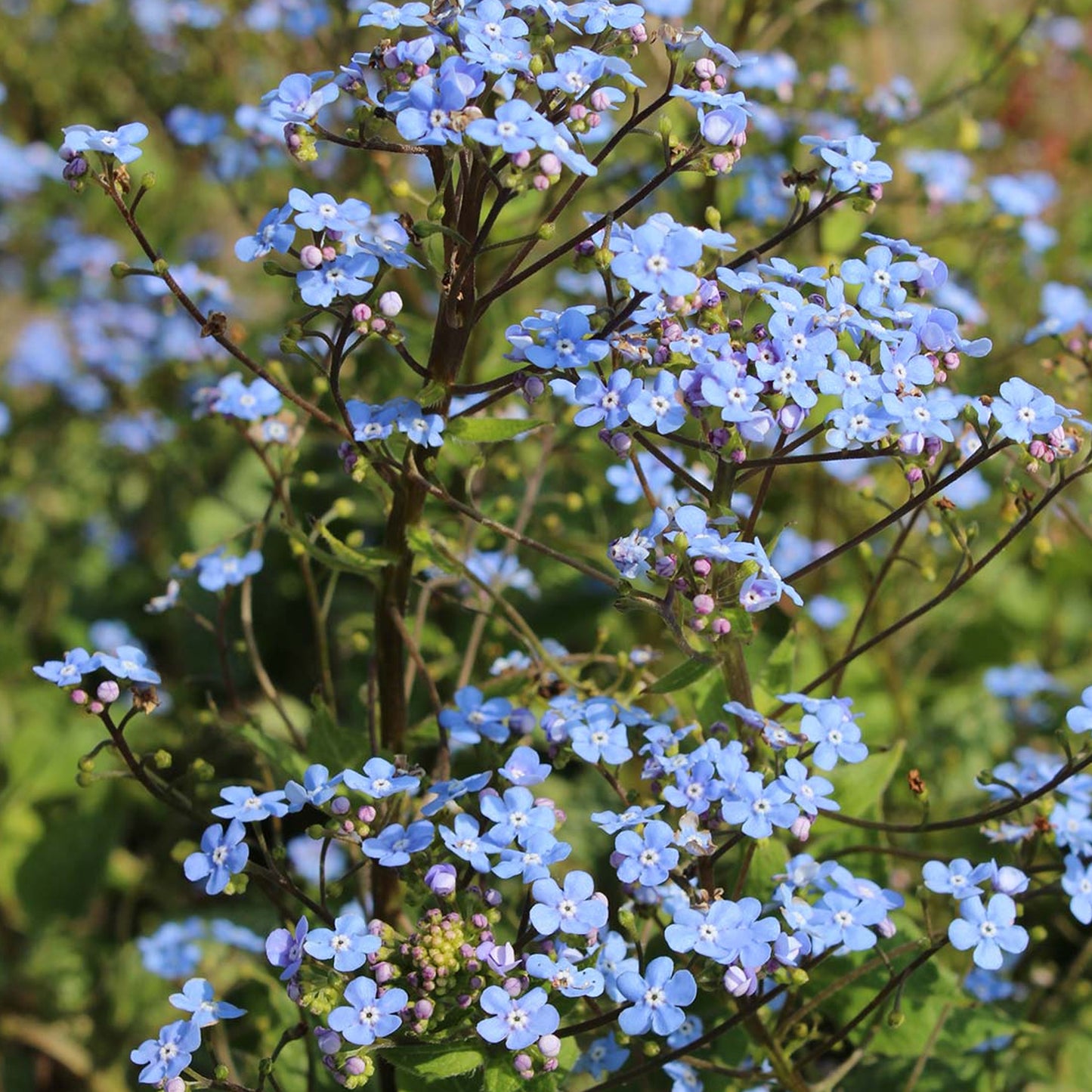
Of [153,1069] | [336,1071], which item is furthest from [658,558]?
[153,1069]

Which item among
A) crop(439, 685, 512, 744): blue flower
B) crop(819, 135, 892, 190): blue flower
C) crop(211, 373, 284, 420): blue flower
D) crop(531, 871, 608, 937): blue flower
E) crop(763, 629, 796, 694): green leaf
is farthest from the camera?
crop(211, 373, 284, 420): blue flower

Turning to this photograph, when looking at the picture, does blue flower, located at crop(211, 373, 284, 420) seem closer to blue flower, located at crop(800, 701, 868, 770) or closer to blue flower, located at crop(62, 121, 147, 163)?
blue flower, located at crop(62, 121, 147, 163)

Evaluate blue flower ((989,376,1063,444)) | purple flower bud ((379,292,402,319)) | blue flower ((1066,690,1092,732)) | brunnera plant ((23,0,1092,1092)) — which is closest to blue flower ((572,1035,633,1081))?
brunnera plant ((23,0,1092,1092))

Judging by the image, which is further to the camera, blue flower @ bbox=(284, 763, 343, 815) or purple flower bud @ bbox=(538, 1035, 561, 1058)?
blue flower @ bbox=(284, 763, 343, 815)

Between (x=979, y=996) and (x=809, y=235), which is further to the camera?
(x=809, y=235)

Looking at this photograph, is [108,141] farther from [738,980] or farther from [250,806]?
[738,980]

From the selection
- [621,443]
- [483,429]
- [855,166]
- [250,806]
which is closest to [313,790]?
[250,806]

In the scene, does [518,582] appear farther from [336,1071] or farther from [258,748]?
[336,1071]
